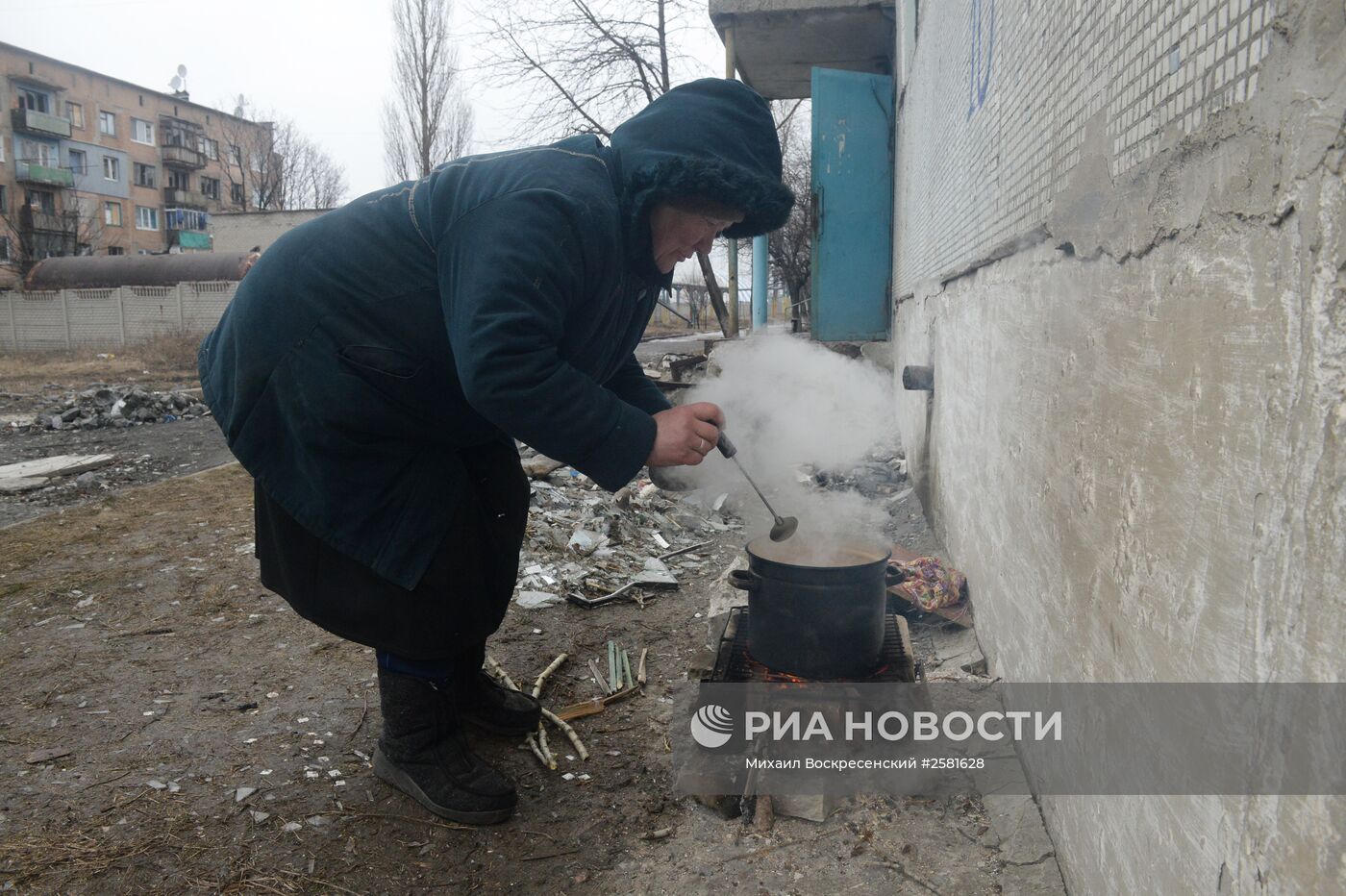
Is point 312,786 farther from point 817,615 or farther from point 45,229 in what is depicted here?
point 45,229

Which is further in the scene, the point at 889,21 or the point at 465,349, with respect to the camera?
the point at 889,21

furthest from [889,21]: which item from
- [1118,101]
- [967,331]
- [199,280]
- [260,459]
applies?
[199,280]

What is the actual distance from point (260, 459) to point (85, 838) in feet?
3.84

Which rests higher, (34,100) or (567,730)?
(34,100)

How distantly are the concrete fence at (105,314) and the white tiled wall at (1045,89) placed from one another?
82.1ft

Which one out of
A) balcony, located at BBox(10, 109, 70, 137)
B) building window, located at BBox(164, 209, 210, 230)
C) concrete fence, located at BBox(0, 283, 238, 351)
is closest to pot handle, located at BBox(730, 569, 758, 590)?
concrete fence, located at BBox(0, 283, 238, 351)

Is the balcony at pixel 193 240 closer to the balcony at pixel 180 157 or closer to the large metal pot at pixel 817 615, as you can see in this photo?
the balcony at pixel 180 157

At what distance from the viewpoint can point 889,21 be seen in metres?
8.44

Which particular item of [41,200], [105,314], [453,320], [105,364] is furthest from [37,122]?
[453,320]

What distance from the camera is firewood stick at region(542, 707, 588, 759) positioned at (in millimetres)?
2809

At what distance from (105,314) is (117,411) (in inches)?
753

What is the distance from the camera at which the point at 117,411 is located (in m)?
10.5

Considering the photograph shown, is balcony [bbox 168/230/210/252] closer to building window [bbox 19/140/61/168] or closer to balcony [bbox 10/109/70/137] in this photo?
building window [bbox 19/140/61/168]

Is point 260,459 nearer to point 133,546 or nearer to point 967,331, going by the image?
point 967,331
